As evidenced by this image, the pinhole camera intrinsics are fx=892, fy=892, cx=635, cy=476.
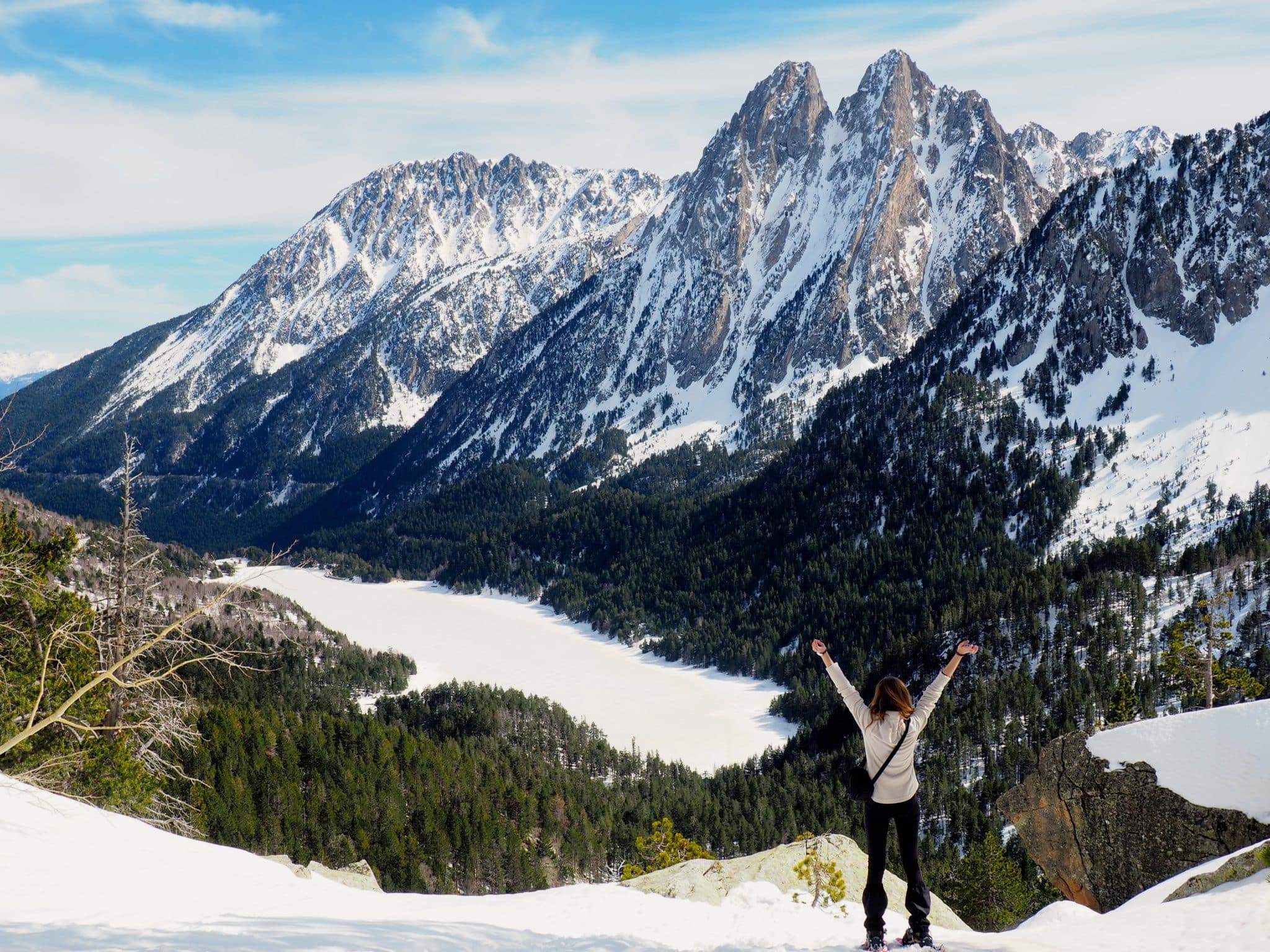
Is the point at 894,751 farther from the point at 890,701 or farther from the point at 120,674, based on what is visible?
the point at 120,674

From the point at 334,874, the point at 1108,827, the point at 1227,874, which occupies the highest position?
the point at 1227,874

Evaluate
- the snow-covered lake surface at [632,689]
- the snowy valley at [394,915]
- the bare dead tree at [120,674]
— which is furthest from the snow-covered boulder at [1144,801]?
the snow-covered lake surface at [632,689]

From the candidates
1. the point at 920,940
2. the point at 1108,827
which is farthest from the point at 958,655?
the point at 1108,827

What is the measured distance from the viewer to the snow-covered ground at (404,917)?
14.4 metres

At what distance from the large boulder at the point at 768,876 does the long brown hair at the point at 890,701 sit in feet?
30.5

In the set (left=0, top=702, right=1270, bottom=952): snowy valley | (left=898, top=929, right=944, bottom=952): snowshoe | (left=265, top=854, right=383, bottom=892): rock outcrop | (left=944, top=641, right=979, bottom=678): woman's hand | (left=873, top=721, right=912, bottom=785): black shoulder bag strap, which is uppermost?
(left=944, top=641, right=979, bottom=678): woman's hand

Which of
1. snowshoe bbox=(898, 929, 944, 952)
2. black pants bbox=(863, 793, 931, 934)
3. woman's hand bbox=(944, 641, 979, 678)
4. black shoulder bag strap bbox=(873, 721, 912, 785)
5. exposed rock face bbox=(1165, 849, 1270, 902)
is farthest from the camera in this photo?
exposed rock face bbox=(1165, 849, 1270, 902)

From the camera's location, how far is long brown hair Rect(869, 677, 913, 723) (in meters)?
13.1

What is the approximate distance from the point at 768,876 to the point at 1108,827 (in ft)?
30.5

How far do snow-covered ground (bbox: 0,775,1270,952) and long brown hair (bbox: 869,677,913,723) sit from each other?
14.6 feet

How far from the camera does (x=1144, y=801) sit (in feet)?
77.1

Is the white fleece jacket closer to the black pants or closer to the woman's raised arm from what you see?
the woman's raised arm

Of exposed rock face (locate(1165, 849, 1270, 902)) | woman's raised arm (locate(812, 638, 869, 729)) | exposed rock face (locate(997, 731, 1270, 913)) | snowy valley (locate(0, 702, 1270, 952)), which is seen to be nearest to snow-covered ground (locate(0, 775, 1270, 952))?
snowy valley (locate(0, 702, 1270, 952))

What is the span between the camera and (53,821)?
20672 millimetres
